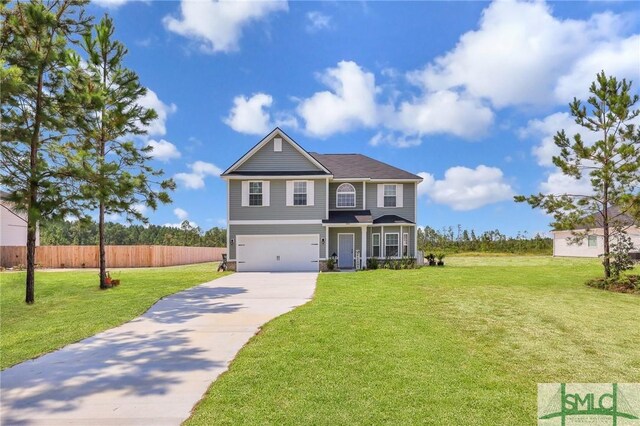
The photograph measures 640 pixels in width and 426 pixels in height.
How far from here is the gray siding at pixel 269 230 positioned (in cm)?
2059

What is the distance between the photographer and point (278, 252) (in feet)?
68.3

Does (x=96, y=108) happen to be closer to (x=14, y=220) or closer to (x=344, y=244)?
(x=344, y=244)

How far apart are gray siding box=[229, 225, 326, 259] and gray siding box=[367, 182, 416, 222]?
374cm

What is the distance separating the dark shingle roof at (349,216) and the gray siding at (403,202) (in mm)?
593

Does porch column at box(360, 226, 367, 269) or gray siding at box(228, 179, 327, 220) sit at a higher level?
gray siding at box(228, 179, 327, 220)

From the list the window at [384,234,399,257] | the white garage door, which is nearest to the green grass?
the white garage door

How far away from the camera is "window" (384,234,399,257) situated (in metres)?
21.8

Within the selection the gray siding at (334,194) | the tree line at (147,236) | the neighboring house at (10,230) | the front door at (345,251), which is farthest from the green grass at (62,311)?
the tree line at (147,236)

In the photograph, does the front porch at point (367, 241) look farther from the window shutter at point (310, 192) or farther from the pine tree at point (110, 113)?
the pine tree at point (110, 113)

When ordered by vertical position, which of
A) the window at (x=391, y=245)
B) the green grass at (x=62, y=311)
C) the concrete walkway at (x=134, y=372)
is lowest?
the green grass at (x=62, y=311)

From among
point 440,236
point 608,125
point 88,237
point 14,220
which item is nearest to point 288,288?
point 608,125

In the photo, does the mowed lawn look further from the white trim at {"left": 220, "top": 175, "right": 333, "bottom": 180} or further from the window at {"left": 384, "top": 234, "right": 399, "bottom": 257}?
the window at {"left": 384, "top": 234, "right": 399, "bottom": 257}

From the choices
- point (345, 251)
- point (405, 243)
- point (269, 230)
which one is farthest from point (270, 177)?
point (405, 243)

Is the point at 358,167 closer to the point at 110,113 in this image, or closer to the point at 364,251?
the point at 364,251
